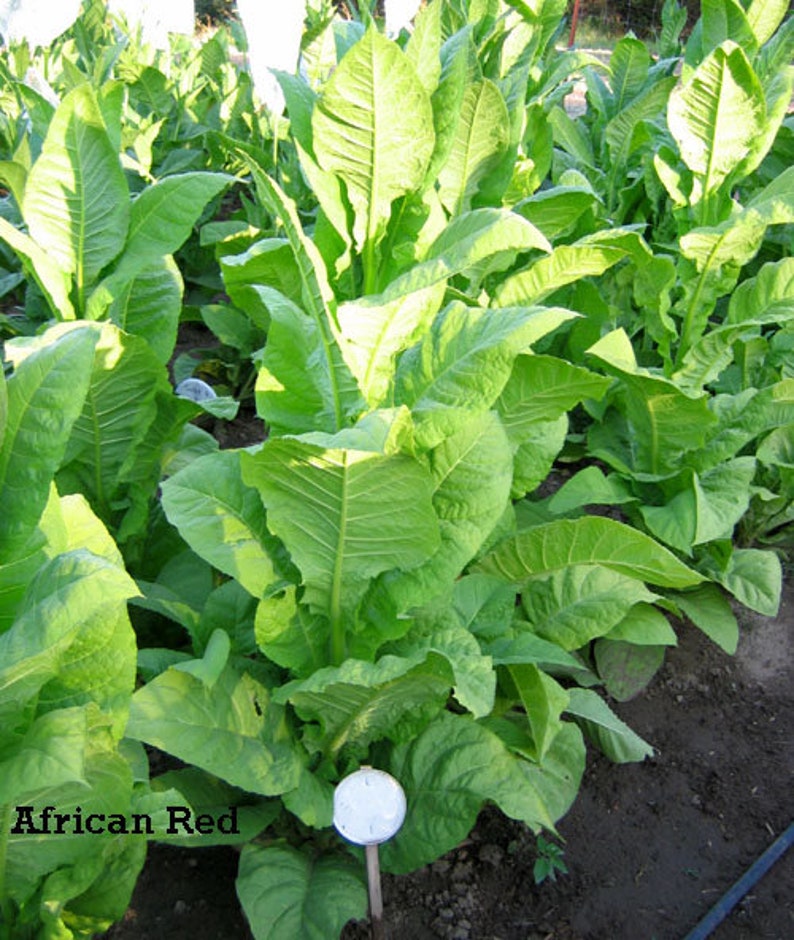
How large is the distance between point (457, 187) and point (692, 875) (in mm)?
1735

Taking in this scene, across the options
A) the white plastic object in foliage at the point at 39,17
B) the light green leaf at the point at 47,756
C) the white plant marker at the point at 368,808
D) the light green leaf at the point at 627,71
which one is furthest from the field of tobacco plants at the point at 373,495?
the white plastic object in foliage at the point at 39,17

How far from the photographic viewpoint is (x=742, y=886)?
82.0 inches

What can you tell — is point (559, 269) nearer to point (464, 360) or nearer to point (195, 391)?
point (464, 360)

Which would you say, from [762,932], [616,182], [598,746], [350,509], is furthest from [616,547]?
[616,182]

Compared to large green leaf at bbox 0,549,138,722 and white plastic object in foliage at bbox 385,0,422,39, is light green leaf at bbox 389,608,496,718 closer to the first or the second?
large green leaf at bbox 0,549,138,722

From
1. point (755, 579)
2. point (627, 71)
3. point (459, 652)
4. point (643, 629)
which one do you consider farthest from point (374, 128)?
point (627, 71)

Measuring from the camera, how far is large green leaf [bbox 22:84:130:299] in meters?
1.94

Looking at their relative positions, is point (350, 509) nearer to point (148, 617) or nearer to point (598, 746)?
point (148, 617)

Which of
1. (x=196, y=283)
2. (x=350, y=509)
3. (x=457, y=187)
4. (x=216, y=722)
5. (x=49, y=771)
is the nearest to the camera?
(x=49, y=771)

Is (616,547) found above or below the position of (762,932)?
above

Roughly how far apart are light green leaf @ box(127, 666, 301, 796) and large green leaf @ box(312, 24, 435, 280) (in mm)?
A: 927

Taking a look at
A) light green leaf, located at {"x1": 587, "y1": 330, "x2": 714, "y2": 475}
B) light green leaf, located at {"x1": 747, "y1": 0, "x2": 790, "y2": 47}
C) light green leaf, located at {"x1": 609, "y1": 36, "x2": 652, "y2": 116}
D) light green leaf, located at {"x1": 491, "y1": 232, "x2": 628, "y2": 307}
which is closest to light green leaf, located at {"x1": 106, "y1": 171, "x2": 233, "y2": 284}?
light green leaf, located at {"x1": 491, "y1": 232, "x2": 628, "y2": 307}

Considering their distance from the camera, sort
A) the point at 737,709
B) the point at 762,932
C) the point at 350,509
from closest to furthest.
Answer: the point at 350,509 < the point at 762,932 < the point at 737,709

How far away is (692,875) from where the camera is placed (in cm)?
213
